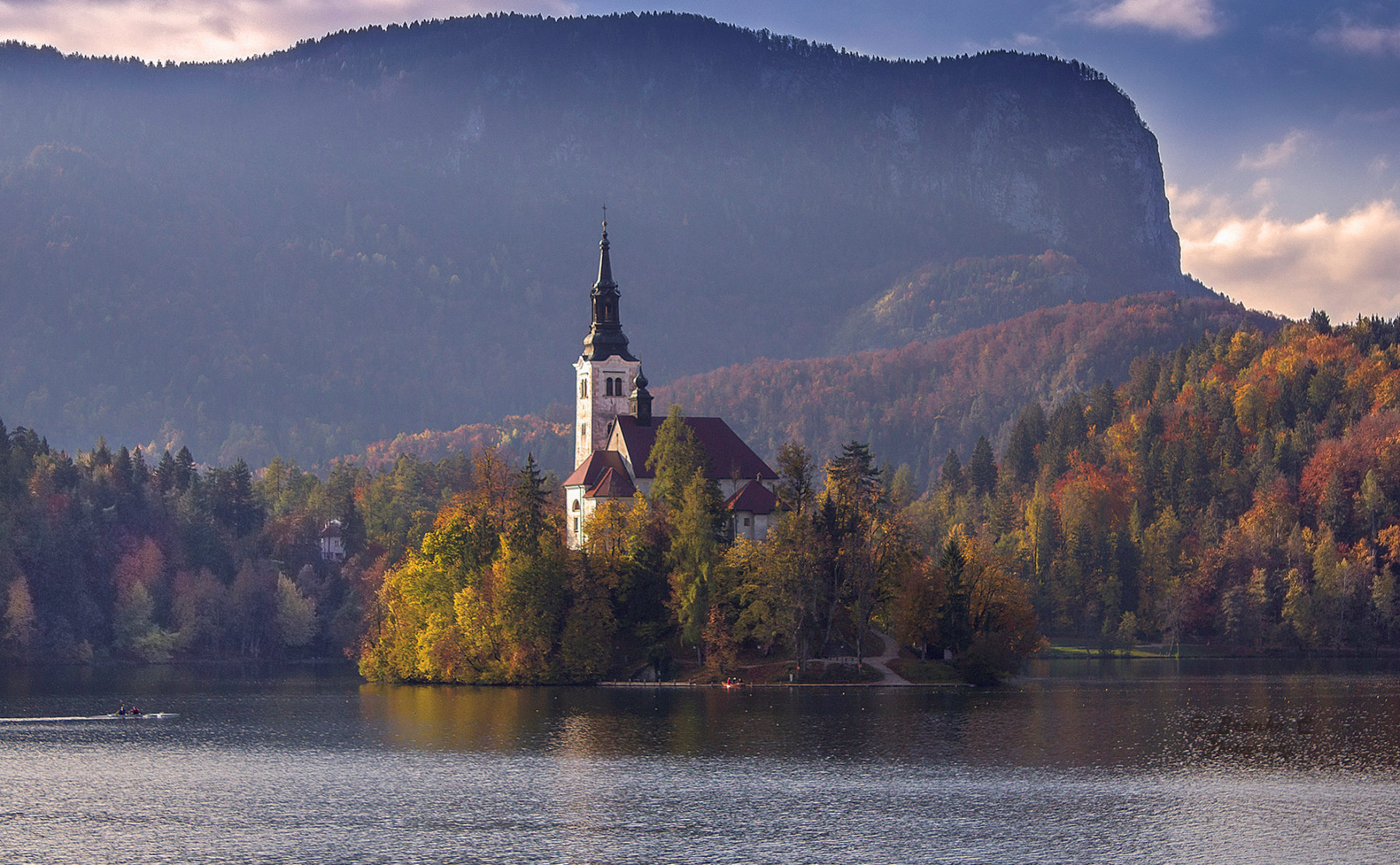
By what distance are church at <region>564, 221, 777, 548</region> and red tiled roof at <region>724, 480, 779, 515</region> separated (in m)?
0.07

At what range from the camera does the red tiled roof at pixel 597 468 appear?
481 ft

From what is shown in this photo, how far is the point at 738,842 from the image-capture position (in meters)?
68.1

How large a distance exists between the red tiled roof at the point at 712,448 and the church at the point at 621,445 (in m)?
0.07

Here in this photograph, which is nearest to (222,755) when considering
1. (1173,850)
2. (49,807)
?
(49,807)

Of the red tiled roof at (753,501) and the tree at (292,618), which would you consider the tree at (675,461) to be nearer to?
the red tiled roof at (753,501)

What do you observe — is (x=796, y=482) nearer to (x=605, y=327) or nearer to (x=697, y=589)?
(x=697, y=589)

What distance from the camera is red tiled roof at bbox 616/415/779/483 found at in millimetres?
146250

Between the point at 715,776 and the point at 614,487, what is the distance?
61.0 meters

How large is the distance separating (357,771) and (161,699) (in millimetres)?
46117

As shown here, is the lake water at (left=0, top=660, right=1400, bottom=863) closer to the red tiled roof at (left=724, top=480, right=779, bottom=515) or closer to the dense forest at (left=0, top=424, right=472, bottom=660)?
the red tiled roof at (left=724, top=480, right=779, bottom=515)

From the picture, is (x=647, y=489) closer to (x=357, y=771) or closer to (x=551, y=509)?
(x=551, y=509)

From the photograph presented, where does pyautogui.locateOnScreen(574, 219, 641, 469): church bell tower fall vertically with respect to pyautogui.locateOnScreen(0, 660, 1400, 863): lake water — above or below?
above

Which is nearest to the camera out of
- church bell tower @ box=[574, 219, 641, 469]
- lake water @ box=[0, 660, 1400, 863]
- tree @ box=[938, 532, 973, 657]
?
lake water @ box=[0, 660, 1400, 863]

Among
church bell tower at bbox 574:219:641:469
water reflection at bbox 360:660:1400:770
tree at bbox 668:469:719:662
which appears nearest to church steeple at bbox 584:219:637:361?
church bell tower at bbox 574:219:641:469
